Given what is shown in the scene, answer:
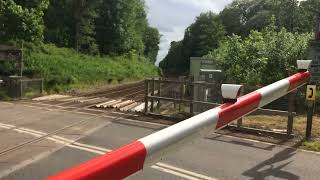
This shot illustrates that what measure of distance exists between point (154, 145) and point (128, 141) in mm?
9232

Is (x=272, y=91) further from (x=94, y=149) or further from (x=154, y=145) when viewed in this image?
(x=94, y=149)

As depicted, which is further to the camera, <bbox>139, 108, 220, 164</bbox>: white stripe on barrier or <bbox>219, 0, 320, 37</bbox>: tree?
<bbox>219, 0, 320, 37</bbox>: tree

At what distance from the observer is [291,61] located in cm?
2311

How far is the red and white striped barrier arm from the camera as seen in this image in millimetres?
2644

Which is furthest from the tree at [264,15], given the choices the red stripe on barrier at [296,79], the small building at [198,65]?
the red stripe on barrier at [296,79]

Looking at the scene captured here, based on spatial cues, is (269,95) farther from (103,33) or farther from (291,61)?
(103,33)

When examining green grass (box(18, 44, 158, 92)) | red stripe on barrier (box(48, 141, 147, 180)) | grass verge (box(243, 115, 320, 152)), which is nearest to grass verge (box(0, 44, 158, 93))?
green grass (box(18, 44, 158, 92))

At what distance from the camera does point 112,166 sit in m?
2.77

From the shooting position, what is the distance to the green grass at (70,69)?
36944 mm

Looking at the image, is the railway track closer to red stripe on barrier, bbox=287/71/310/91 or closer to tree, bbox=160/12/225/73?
red stripe on barrier, bbox=287/71/310/91

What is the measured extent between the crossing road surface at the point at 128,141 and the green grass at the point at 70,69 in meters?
20.9

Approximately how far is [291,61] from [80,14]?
128 ft

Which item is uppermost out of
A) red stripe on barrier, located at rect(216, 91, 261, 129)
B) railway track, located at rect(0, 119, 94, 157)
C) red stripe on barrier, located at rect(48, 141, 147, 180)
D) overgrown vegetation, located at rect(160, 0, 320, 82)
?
overgrown vegetation, located at rect(160, 0, 320, 82)

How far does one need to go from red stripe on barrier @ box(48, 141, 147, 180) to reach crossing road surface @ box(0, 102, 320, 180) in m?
4.14
